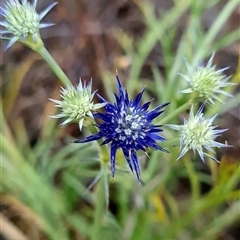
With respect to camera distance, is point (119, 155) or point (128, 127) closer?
point (128, 127)

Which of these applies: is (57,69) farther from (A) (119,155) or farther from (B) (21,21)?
(A) (119,155)

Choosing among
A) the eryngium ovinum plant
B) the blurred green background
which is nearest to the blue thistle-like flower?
the eryngium ovinum plant

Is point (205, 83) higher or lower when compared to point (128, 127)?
Answer: higher

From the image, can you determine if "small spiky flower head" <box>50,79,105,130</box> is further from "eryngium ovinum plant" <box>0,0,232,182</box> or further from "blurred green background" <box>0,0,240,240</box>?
"blurred green background" <box>0,0,240,240</box>

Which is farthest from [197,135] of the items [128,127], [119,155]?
[119,155]

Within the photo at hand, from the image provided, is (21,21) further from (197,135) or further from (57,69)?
(197,135)

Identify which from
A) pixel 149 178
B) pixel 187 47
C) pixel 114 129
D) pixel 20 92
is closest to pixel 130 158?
pixel 114 129

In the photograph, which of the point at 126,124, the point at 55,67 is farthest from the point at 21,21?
the point at 126,124
